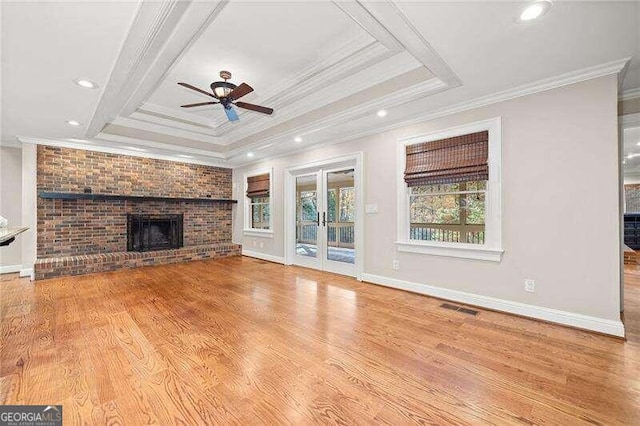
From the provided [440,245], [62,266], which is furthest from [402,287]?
[62,266]

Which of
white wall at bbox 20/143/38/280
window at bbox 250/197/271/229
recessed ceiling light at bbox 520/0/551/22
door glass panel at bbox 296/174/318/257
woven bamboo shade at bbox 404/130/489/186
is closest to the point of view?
recessed ceiling light at bbox 520/0/551/22

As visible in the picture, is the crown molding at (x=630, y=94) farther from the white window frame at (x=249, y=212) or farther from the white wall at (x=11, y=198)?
the white wall at (x=11, y=198)

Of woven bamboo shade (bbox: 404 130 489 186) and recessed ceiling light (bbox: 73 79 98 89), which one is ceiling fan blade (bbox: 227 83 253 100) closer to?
recessed ceiling light (bbox: 73 79 98 89)

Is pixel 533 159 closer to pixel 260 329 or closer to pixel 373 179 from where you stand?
pixel 373 179

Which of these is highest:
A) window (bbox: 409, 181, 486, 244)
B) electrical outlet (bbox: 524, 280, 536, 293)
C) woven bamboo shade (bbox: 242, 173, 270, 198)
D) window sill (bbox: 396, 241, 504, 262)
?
woven bamboo shade (bbox: 242, 173, 270, 198)

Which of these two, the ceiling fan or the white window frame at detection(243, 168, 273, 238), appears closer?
the ceiling fan

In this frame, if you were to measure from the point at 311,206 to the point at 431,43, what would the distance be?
3.71 metres

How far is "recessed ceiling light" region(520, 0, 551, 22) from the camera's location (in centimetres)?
176

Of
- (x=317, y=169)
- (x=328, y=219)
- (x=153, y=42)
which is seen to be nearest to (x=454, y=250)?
(x=328, y=219)

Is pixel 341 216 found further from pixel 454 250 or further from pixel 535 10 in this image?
pixel 535 10

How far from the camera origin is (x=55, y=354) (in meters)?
2.14

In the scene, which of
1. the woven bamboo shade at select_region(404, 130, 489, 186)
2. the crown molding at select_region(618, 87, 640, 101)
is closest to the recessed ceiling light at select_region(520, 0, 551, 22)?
the woven bamboo shade at select_region(404, 130, 489, 186)

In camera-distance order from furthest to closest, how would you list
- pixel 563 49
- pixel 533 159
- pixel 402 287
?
pixel 402 287 → pixel 533 159 → pixel 563 49

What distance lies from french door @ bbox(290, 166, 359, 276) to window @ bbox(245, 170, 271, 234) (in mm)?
993
